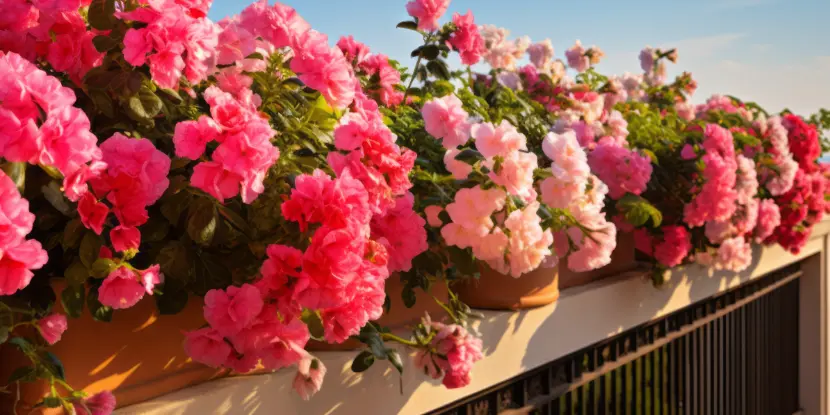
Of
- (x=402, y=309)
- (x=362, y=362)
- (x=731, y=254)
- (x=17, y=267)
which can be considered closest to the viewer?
(x=17, y=267)

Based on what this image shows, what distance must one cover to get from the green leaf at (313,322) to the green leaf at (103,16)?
1.60 feet

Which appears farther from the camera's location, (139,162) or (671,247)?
(671,247)

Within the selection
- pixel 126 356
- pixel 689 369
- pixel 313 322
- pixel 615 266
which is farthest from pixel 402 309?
pixel 689 369

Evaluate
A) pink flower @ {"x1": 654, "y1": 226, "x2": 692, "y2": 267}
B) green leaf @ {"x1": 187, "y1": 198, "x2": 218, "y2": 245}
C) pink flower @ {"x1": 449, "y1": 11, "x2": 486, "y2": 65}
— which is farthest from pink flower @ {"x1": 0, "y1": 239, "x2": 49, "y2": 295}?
pink flower @ {"x1": 654, "y1": 226, "x2": 692, "y2": 267}

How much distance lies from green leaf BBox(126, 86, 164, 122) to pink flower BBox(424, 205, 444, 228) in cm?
58

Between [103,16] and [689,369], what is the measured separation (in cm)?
305

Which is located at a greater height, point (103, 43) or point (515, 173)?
point (103, 43)

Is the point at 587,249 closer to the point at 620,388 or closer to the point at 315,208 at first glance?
the point at 315,208

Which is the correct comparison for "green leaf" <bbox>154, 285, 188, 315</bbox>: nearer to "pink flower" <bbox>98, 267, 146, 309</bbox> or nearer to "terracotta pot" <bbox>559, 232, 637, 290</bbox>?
"pink flower" <bbox>98, 267, 146, 309</bbox>

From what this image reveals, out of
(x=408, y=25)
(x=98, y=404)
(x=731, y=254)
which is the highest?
(x=408, y=25)

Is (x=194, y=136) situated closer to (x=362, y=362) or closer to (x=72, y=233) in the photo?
(x=72, y=233)

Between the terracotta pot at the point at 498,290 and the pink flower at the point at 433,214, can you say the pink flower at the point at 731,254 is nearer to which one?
the terracotta pot at the point at 498,290

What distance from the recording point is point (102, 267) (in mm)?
967

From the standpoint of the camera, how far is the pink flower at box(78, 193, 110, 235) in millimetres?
968
